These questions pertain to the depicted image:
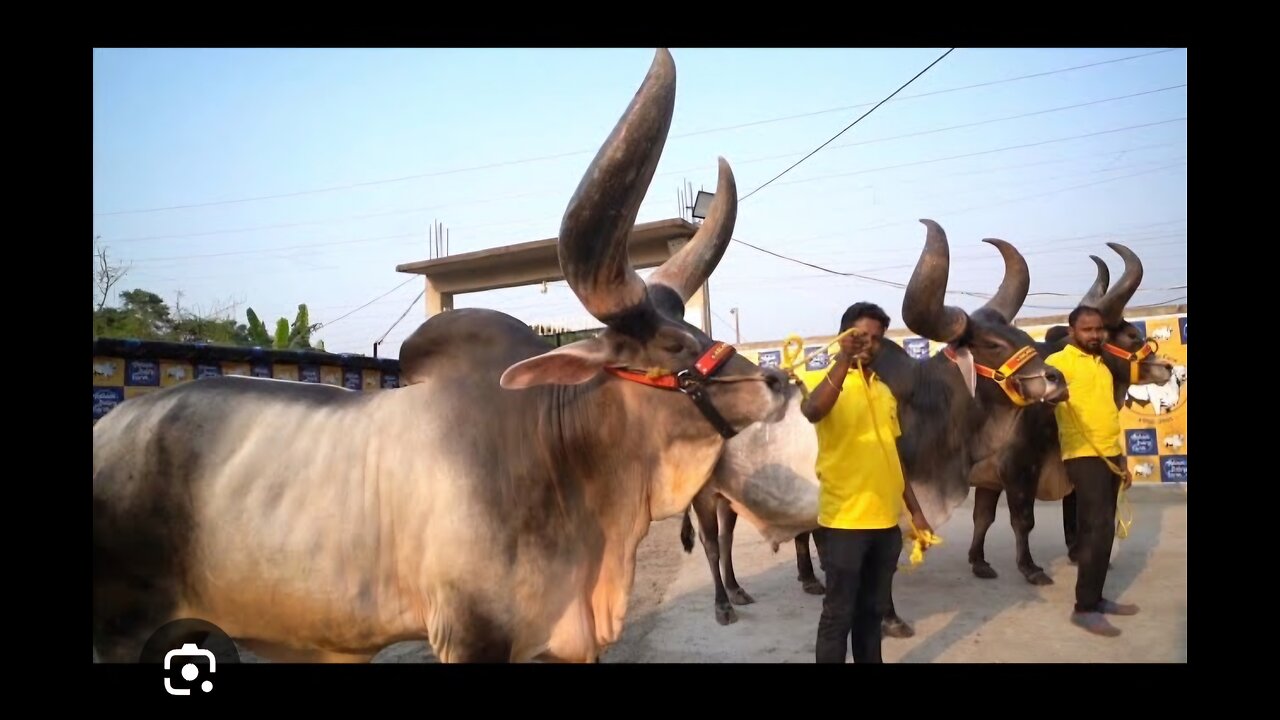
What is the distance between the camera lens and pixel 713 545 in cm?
541

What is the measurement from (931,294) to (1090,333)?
1.05 meters

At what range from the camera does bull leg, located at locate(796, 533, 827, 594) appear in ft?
18.5

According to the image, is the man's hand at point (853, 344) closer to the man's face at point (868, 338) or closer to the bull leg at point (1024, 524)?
the man's face at point (868, 338)

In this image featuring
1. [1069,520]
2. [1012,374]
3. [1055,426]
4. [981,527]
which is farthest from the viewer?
[1069,520]

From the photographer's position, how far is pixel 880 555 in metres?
3.18

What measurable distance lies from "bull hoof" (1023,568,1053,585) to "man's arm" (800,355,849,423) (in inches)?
146

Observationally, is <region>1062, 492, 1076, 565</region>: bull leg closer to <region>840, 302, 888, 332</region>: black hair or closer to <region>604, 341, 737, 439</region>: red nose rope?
<region>840, 302, 888, 332</region>: black hair

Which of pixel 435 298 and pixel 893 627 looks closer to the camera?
pixel 893 627

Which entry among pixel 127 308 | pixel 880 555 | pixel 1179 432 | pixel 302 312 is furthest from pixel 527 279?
pixel 880 555

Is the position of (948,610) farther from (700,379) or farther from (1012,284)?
(700,379)

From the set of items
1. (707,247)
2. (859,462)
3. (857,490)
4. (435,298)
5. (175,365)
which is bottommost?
(857,490)

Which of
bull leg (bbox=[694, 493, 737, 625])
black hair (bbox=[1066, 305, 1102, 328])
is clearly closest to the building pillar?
bull leg (bbox=[694, 493, 737, 625])

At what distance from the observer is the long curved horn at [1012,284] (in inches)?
227

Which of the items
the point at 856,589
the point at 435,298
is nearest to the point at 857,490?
the point at 856,589
